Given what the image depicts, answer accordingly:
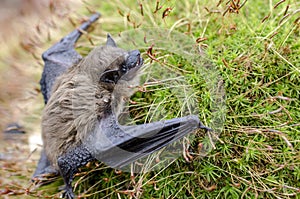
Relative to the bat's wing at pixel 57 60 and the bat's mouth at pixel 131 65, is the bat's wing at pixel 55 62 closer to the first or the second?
the bat's wing at pixel 57 60

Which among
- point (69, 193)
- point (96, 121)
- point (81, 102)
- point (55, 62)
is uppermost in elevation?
point (55, 62)

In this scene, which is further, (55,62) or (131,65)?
(55,62)

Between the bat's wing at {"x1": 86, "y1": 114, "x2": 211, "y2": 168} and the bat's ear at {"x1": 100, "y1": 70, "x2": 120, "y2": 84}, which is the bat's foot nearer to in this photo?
the bat's wing at {"x1": 86, "y1": 114, "x2": 211, "y2": 168}

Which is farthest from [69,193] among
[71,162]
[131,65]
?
[131,65]

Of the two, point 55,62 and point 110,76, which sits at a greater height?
point 55,62

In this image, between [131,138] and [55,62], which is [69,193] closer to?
[131,138]

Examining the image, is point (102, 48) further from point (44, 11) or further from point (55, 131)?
point (44, 11)

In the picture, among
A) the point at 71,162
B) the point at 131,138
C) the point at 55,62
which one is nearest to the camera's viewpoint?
the point at 131,138
